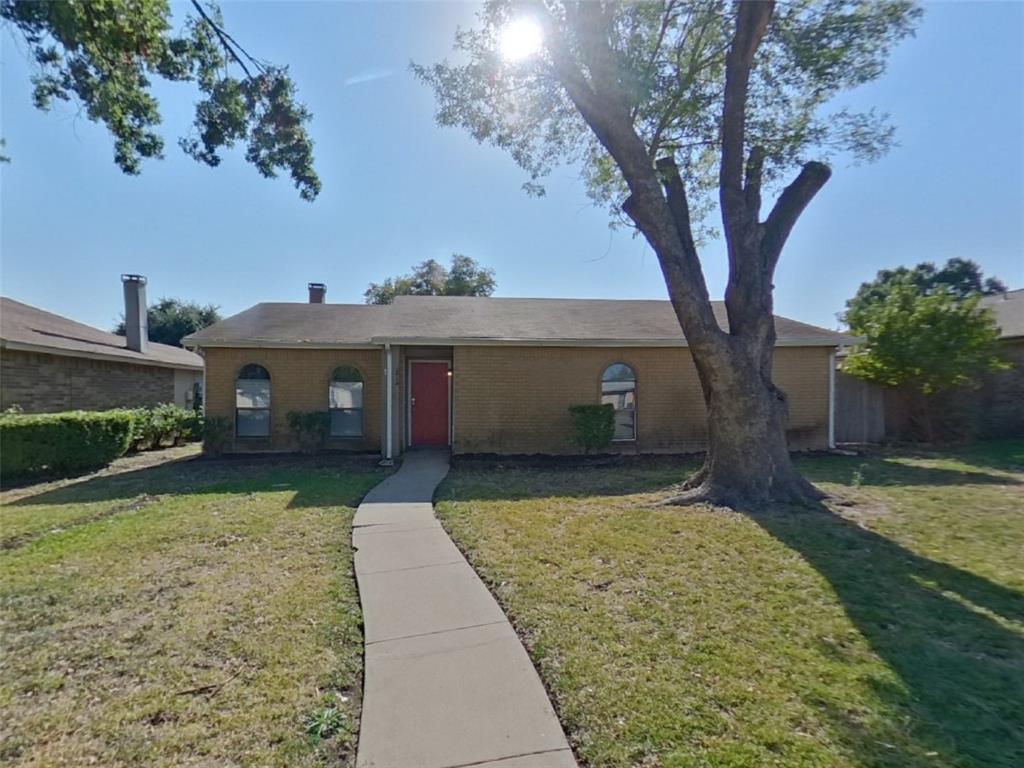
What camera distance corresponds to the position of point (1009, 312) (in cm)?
1633

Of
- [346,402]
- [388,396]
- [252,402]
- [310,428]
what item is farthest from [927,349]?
[252,402]

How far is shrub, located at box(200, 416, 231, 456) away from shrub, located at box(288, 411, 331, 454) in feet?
4.79

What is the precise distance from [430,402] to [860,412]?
11.6 m

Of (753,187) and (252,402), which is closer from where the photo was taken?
(753,187)

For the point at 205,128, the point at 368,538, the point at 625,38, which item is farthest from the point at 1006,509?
the point at 205,128

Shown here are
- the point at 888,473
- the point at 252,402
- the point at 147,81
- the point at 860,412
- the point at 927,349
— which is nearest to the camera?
the point at 147,81

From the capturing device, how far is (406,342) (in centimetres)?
1109

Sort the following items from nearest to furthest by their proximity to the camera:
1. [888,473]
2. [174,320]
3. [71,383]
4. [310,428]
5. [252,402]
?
[888,473]
[310,428]
[252,402]
[71,383]
[174,320]

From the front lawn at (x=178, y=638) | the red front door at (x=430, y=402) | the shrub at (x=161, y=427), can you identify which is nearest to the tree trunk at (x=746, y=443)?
the front lawn at (x=178, y=638)

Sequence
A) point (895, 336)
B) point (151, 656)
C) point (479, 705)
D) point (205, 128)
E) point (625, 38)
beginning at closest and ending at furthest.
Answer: point (479, 705), point (151, 656), point (205, 128), point (625, 38), point (895, 336)

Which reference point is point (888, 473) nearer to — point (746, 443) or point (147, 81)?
point (746, 443)

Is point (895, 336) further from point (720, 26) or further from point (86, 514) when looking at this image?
point (86, 514)

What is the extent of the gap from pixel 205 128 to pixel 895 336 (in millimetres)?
14896

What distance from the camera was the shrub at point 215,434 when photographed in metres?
12.0
